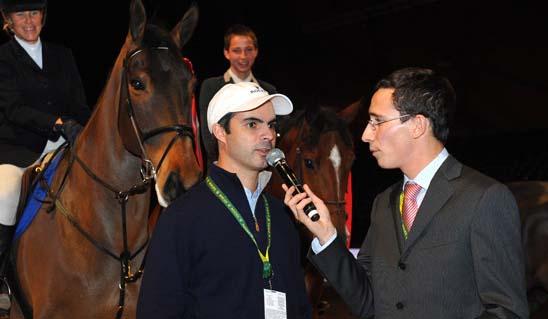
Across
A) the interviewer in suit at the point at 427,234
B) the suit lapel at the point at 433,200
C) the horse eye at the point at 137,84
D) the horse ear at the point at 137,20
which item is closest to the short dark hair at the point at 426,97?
the interviewer in suit at the point at 427,234

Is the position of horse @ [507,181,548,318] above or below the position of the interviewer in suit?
below

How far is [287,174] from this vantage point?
2.09 meters

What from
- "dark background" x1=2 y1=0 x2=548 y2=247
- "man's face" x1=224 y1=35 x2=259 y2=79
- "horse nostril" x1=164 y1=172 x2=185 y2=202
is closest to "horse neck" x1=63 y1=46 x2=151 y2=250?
"horse nostril" x1=164 y1=172 x2=185 y2=202

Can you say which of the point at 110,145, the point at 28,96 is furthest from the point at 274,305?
the point at 28,96

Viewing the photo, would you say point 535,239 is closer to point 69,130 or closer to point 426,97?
point 426,97

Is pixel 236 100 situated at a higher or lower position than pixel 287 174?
higher

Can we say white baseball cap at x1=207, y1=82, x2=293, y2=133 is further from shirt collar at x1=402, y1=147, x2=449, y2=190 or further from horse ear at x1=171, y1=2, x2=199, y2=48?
horse ear at x1=171, y1=2, x2=199, y2=48

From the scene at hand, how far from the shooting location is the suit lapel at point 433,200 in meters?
1.95

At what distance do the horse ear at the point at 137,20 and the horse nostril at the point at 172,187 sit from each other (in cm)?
79

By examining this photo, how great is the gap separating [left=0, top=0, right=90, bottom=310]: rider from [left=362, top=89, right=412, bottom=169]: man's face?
2.02m

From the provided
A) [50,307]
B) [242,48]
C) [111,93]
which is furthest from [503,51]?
[50,307]

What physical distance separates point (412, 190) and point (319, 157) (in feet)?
7.79

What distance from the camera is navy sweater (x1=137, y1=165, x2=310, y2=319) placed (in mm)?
2033

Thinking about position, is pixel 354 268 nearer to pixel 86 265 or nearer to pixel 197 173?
pixel 197 173
